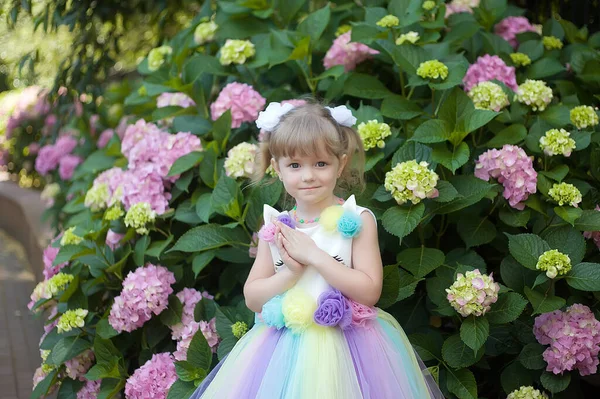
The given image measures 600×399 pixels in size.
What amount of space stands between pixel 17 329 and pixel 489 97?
290 cm

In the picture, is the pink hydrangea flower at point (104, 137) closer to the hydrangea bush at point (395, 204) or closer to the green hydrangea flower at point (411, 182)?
the hydrangea bush at point (395, 204)

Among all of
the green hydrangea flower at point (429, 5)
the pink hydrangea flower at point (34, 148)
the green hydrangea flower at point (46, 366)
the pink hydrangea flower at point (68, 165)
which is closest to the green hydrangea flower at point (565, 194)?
the green hydrangea flower at point (429, 5)

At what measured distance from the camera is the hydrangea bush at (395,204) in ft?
8.14

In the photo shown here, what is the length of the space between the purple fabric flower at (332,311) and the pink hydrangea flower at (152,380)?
0.81m

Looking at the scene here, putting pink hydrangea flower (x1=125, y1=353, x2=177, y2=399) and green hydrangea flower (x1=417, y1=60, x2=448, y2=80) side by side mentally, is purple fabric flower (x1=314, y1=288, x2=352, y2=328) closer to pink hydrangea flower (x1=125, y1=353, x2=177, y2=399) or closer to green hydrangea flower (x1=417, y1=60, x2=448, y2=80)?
pink hydrangea flower (x1=125, y1=353, x2=177, y2=399)

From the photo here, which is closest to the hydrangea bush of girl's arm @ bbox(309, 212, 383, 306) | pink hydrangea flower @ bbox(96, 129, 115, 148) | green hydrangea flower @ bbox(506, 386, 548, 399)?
green hydrangea flower @ bbox(506, 386, 548, 399)

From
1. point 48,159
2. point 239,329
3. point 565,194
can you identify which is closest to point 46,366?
point 239,329

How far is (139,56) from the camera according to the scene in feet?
20.8

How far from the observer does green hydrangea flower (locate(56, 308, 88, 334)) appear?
288cm

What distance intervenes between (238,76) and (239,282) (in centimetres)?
93

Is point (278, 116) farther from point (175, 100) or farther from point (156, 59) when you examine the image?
point (156, 59)

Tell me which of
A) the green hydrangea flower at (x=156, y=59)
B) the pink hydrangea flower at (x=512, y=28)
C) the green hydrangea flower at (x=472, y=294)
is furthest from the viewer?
the green hydrangea flower at (x=156, y=59)

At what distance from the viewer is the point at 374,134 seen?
278cm

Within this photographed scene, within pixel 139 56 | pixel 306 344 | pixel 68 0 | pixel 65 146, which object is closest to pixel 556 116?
pixel 306 344
